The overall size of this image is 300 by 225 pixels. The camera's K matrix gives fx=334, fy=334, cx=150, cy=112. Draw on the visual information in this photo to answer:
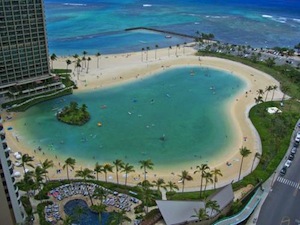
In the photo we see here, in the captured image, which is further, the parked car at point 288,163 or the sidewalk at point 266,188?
the parked car at point 288,163

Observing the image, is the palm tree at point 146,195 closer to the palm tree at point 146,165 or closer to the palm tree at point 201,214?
the palm tree at point 146,165

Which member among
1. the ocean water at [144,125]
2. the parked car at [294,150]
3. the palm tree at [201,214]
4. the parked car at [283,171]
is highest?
the palm tree at [201,214]

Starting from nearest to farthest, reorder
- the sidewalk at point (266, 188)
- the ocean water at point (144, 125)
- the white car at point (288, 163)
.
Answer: the sidewalk at point (266, 188) < the white car at point (288, 163) < the ocean water at point (144, 125)

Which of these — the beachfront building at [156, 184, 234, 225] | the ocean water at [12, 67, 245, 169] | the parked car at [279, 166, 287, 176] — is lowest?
the ocean water at [12, 67, 245, 169]

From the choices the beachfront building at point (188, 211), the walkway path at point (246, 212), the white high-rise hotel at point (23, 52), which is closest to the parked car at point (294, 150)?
the walkway path at point (246, 212)

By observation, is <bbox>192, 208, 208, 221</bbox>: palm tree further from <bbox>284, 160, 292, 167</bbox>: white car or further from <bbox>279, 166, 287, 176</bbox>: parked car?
<bbox>284, 160, 292, 167</bbox>: white car

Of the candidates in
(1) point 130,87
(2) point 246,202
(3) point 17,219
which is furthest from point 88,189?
(1) point 130,87

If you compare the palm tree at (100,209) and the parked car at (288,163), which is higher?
the palm tree at (100,209)

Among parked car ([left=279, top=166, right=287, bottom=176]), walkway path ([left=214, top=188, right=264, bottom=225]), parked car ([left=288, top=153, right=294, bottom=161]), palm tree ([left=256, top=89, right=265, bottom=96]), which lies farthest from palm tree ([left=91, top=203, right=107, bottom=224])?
palm tree ([left=256, top=89, right=265, bottom=96])
